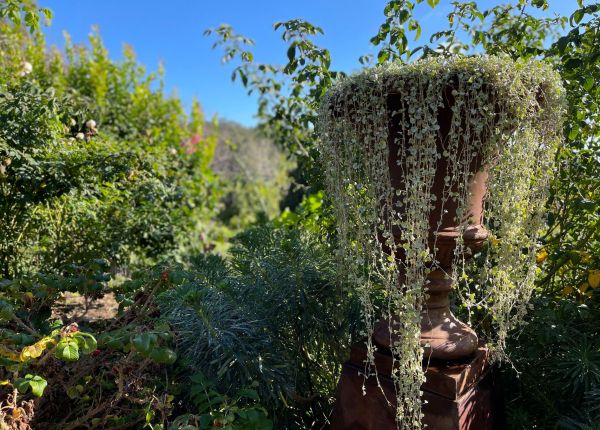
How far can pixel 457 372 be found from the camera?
1.44 meters

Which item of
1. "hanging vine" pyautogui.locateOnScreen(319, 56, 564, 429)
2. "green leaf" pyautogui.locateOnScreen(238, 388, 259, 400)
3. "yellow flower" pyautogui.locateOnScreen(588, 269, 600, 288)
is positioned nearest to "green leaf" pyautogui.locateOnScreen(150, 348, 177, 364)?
"green leaf" pyautogui.locateOnScreen(238, 388, 259, 400)

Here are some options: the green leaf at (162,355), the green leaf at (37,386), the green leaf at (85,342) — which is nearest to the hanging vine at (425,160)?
the green leaf at (162,355)

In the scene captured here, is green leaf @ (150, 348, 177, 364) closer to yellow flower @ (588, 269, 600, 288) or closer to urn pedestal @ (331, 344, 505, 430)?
urn pedestal @ (331, 344, 505, 430)

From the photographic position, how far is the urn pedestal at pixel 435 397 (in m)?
1.41

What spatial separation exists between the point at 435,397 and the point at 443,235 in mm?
542

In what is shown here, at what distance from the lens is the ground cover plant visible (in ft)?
4.75

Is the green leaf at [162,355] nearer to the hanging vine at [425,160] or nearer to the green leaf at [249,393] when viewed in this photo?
the green leaf at [249,393]

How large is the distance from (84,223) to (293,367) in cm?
236

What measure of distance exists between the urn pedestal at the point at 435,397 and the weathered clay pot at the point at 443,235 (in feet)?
0.20

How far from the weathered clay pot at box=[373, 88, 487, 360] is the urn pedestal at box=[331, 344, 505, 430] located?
60mm

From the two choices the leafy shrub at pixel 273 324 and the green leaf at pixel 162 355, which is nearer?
the green leaf at pixel 162 355

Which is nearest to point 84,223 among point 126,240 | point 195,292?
point 126,240

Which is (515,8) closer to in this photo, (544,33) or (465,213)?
(544,33)

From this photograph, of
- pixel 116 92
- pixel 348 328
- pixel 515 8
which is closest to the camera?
pixel 348 328
